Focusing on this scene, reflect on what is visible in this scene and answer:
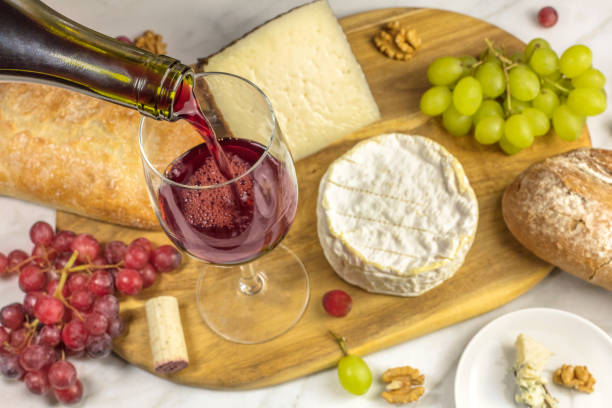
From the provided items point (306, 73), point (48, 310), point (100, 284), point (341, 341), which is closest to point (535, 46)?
point (306, 73)

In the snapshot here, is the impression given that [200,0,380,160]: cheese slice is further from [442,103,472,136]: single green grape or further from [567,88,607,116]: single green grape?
[567,88,607,116]: single green grape

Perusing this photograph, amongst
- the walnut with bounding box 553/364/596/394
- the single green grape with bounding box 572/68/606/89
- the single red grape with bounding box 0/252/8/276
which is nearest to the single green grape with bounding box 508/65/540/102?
the single green grape with bounding box 572/68/606/89

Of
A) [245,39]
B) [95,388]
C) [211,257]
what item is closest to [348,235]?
[211,257]

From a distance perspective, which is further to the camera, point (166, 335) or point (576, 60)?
point (576, 60)

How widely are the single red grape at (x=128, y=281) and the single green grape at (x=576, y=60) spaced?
116cm

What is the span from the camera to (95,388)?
1422 millimetres

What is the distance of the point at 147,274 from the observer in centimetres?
145

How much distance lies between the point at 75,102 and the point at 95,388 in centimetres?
70

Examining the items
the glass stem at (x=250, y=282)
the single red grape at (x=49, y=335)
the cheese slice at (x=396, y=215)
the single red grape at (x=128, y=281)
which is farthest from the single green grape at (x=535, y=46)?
the single red grape at (x=49, y=335)

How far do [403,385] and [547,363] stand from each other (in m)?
0.32

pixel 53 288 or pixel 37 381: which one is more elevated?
pixel 53 288

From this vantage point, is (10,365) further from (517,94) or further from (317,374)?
(517,94)

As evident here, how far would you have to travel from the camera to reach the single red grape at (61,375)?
1.32 m

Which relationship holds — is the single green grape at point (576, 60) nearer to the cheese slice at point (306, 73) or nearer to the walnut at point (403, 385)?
the cheese slice at point (306, 73)
